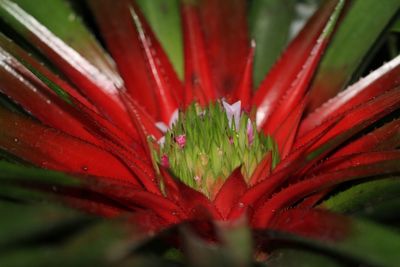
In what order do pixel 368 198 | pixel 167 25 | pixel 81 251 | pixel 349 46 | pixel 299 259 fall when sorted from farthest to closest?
pixel 167 25, pixel 349 46, pixel 368 198, pixel 299 259, pixel 81 251

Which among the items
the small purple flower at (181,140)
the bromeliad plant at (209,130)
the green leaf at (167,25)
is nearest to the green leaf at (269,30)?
the bromeliad plant at (209,130)

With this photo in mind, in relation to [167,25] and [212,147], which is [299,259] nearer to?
[212,147]

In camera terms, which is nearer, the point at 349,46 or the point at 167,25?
the point at 349,46

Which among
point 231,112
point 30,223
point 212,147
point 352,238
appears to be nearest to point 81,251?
point 30,223

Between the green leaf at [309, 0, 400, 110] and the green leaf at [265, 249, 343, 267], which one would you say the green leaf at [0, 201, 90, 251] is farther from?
the green leaf at [309, 0, 400, 110]

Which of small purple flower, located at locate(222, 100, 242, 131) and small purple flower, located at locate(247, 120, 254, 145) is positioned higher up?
small purple flower, located at locate(222, 100, 242, 131)

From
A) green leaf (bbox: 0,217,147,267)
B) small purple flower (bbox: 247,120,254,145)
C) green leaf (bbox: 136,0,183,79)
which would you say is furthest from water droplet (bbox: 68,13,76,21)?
green leaf (bbox: 0,217,147,267)

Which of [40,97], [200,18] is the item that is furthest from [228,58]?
[40,97]
